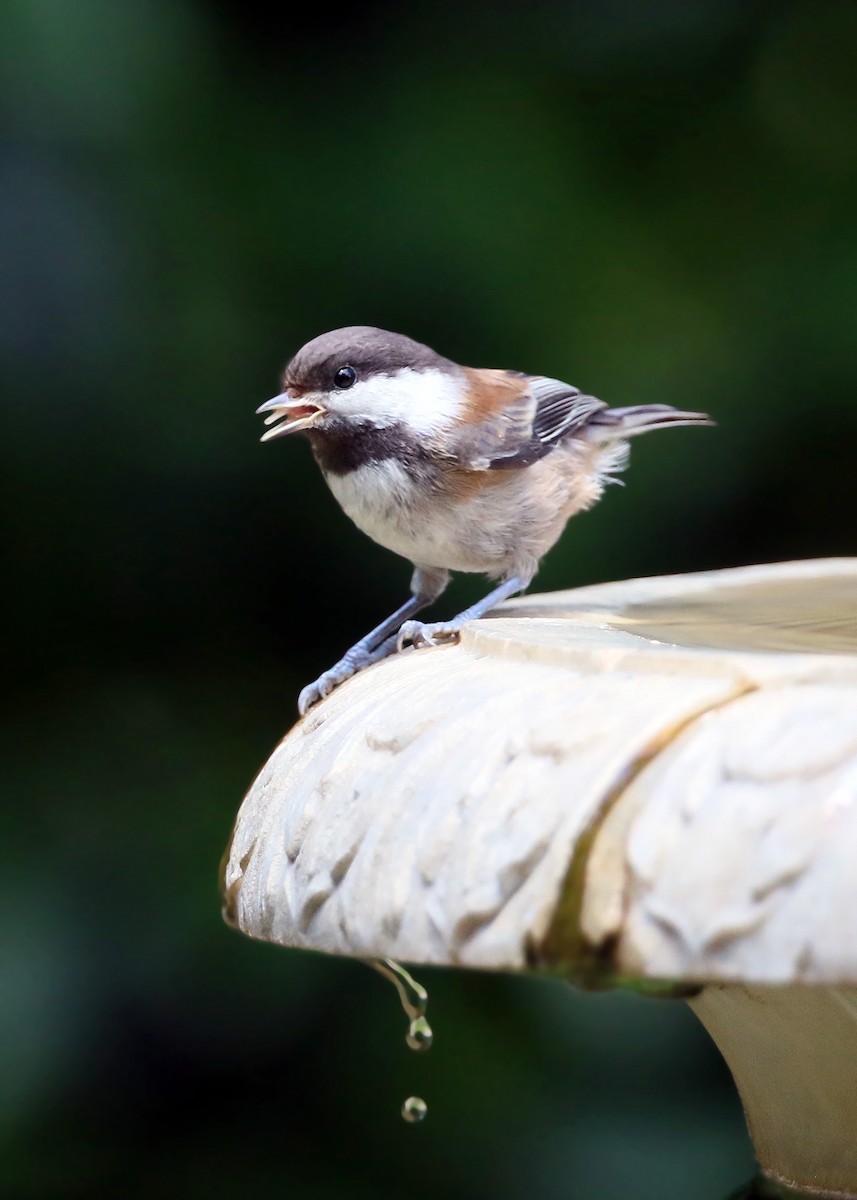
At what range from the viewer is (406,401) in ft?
6.77

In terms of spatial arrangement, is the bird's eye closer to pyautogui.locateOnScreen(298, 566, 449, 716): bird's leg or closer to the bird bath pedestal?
pyautogui.locateOnScreen(298, 566, 449, 716): bird's leg

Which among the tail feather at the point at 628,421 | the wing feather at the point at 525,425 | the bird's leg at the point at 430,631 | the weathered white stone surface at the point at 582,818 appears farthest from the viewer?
the tail feather at the point at 628,421

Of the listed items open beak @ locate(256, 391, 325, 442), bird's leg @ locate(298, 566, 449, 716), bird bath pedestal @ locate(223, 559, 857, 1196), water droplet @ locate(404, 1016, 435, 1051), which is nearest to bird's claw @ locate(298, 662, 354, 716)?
bird's leg @ locate(298, 566, 449, 716)

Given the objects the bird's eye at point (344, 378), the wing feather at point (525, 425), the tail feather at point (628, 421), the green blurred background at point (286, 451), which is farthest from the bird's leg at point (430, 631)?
the green blurred background at point (286, 451)

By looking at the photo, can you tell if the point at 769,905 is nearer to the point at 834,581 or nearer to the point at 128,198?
the point at 834,581

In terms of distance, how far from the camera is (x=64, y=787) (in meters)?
2.57

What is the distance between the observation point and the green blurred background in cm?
243

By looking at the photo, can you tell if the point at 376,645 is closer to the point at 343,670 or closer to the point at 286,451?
the point at 343,670

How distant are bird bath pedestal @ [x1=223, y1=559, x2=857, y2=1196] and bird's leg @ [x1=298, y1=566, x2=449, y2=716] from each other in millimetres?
537

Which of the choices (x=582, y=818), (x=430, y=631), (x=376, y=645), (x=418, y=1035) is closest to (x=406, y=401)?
(x=376, y=645)

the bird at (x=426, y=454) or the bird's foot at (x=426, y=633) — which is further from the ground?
the bird at (x=426, y=454)

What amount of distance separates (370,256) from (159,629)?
32.0 inches

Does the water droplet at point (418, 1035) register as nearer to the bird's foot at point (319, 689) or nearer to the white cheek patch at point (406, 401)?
the bird's foot at point (319, 689)

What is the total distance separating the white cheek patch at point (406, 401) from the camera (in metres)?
2.02
